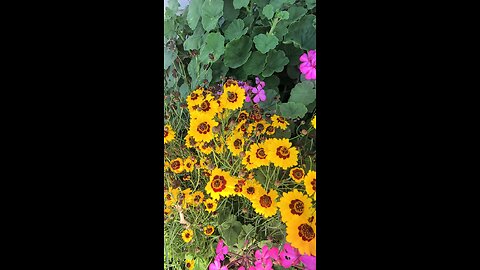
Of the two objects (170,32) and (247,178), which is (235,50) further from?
(247,178)

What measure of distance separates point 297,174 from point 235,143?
0.23 meters

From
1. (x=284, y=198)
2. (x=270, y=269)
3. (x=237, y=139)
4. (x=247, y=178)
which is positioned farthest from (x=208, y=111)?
(x=270, y=269)

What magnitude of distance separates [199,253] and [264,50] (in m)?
0.69

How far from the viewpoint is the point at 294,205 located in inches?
64.2

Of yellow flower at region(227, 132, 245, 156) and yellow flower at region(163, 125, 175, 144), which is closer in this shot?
yellow flower at region(227, 132, 245, 156)

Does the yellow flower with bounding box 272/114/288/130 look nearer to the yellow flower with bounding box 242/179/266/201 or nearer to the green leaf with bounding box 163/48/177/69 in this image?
the yellow flower with bounding box 242/179/266/201

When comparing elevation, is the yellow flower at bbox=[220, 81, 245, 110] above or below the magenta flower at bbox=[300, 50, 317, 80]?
below

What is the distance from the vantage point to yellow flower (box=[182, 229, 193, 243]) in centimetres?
179

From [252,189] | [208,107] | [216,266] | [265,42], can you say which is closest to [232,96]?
[208,107]

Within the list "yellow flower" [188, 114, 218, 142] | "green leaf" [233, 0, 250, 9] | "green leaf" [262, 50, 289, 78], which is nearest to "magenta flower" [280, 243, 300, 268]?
"yellow flower" [188, 114, 218, 142]

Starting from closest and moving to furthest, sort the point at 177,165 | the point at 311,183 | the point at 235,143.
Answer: the point at 311,183 < the point at 235,143 < the point at 177,165

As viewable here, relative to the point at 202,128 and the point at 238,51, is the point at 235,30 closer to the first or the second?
the point at 238,51

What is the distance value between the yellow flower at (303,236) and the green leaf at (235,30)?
0.60m
